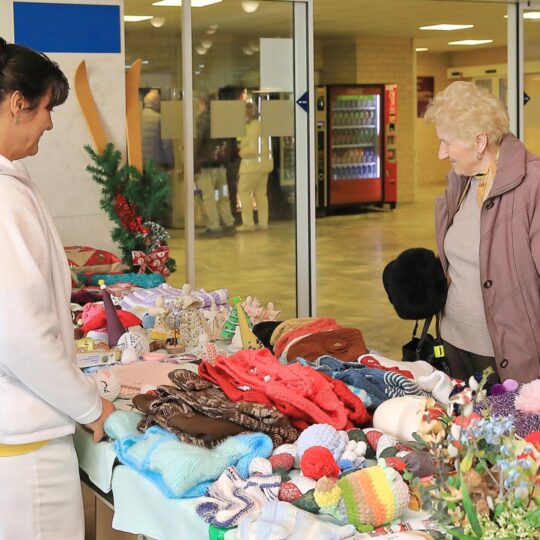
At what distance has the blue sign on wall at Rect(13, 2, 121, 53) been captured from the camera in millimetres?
5934

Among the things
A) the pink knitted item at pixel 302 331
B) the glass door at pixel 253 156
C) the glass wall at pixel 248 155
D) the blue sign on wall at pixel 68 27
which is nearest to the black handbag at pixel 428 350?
the pink knitted item at pixel 302 331

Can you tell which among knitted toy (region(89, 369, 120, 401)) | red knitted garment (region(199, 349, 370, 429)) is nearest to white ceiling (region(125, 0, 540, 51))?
knitted toy (region(89, 369, 120, 401))

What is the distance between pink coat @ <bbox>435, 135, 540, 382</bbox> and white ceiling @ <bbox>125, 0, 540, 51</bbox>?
3.92 meters

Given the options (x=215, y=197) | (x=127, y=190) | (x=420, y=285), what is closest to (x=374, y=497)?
(x=420, y=285)

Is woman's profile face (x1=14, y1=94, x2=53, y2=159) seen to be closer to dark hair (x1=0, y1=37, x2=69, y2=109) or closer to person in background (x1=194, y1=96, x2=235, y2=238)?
dark hair (x1=0, y1=37, x2=69, y2=109)

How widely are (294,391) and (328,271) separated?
9.00 m

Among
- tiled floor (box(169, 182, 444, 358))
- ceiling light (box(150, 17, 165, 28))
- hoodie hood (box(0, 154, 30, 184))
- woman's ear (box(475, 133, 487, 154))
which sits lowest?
tiled floor (box(169, 182, 444, 358))

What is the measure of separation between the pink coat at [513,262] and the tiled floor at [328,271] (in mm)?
3916

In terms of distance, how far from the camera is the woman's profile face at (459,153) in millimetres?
3773

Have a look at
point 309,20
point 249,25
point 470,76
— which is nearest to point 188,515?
point 309,20

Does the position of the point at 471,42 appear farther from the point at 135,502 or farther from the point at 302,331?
the point at 135,502

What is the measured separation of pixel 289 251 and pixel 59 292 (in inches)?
212

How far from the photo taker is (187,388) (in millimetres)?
2830

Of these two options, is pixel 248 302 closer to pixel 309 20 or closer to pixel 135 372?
pixel 135 372
